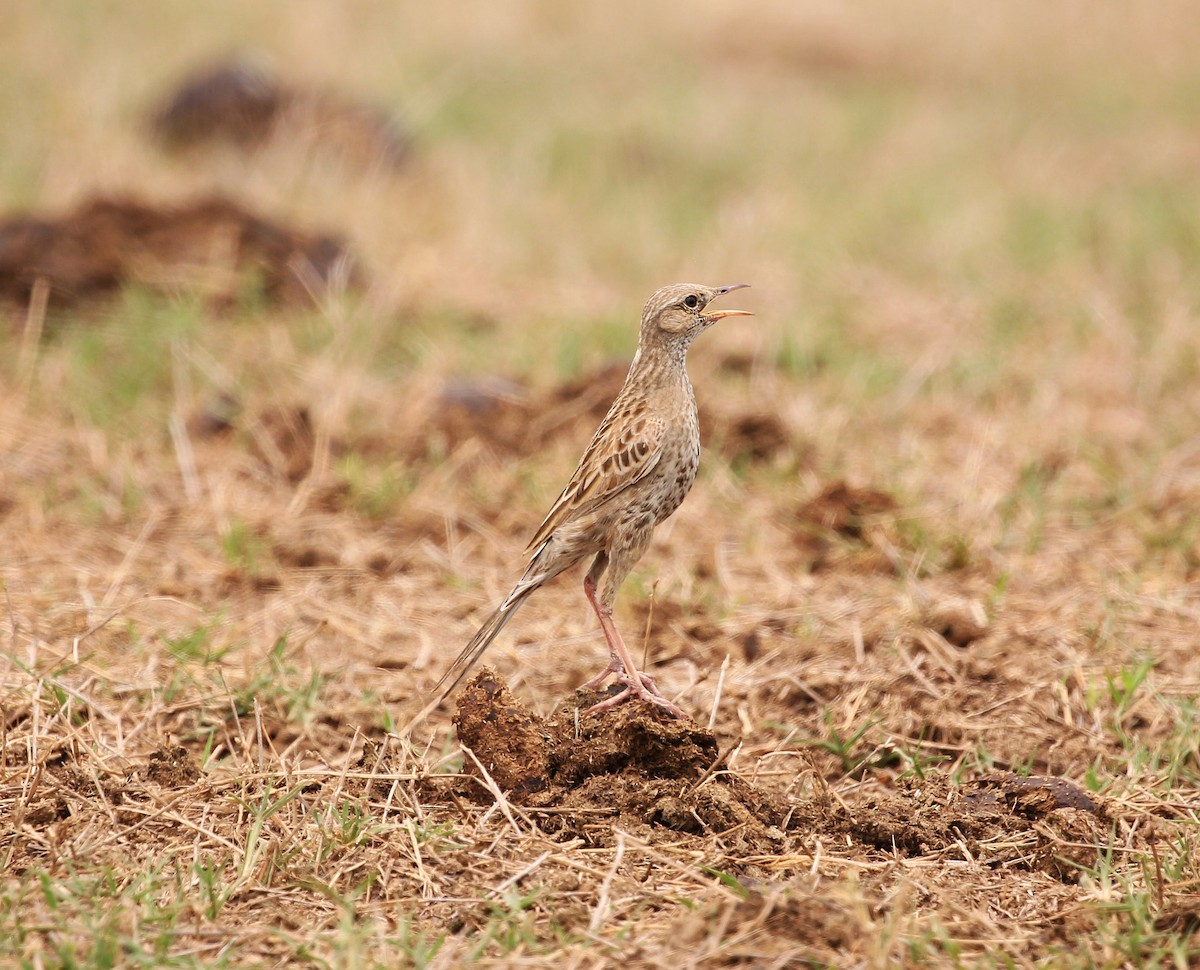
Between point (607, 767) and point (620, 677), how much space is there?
302 mm

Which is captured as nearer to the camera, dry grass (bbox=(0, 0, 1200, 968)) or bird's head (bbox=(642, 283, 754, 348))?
dry grass (bbox=(0, 0, 1200, 968))

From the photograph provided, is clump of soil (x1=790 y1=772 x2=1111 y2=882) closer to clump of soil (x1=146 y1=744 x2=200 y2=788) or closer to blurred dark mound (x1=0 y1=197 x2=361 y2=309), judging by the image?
clump of soil (x1=146 y1=744 x2=200 y2=788)

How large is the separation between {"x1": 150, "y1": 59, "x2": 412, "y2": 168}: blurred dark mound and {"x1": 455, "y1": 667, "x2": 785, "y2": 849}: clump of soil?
27.6 feet

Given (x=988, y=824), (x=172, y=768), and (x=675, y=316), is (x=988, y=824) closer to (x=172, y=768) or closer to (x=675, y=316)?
(x=675, y=316)

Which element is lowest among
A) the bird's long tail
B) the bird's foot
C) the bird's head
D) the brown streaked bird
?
the bird's foot

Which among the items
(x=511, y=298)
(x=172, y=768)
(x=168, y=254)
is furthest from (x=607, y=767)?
(x=168, y=254)

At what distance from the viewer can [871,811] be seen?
3871 millimetres

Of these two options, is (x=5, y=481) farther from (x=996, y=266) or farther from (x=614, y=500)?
(x=996, y=266)

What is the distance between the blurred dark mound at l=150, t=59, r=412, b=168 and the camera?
11727 millimetres

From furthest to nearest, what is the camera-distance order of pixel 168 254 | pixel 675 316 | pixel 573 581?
1. pixel 168 254
2. pixel 573 581
3. pixel 675 316

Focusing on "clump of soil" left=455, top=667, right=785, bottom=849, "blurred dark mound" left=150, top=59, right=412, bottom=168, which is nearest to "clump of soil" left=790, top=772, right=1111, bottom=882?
"clump of soil" left=455, top=667, right=785, bottom=849

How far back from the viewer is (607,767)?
155 inches

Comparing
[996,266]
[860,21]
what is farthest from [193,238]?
[860,21]

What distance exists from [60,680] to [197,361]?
3.41 meters
